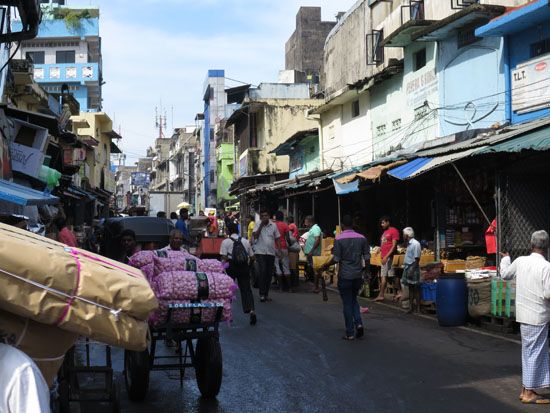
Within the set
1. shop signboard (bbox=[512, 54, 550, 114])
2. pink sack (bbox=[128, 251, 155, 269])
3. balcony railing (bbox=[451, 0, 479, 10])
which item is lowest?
pink sack (bbox=[128, 251, 155, 269])

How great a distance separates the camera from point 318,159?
33.4 m

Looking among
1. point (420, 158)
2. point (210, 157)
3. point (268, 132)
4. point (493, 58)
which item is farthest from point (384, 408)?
point (210, 157)

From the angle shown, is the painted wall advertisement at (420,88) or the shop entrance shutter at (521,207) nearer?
the shop entrance shutter at (521,207)

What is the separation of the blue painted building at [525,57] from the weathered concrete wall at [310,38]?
123 feet

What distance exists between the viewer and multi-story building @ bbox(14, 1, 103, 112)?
60438mm

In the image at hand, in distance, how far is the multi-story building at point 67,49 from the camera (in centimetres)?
6044

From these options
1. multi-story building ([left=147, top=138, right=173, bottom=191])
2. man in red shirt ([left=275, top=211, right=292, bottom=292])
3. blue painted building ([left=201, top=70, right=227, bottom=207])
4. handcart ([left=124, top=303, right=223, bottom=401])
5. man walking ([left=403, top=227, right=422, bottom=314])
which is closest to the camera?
handcart ([left=124, top=303, right=223, bottom=401])

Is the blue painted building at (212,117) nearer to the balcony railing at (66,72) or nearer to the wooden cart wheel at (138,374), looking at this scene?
the balcony railing at (66,72)

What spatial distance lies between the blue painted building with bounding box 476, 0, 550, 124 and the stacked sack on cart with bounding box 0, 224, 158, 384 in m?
13.3

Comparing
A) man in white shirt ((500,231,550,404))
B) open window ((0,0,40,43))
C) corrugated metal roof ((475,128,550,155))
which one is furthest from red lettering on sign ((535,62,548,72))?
open window ((0,0,40,43))

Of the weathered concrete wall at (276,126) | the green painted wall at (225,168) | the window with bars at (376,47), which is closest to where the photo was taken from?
the window with bars at (376,47)

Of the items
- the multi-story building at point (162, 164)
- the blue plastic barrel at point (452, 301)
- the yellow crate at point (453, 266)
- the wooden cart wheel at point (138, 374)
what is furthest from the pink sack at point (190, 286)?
the multi-story building at point (162, 164)

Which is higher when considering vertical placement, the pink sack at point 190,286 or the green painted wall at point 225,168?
the green painted wall at point 225,168

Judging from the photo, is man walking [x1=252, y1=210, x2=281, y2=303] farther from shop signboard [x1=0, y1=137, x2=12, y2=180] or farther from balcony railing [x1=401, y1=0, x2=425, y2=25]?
balcony railing [x1=401, y1=0, x2=425, y2=25]
